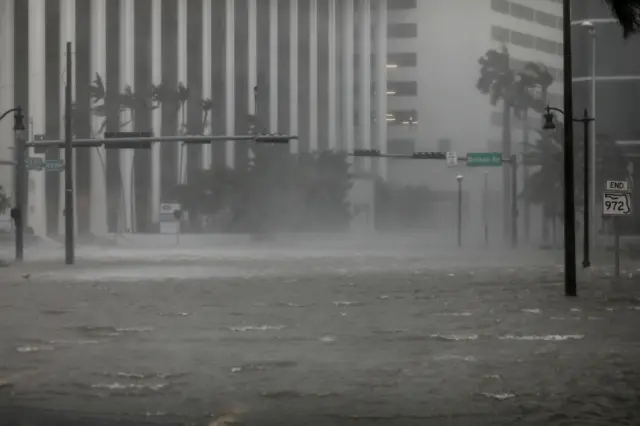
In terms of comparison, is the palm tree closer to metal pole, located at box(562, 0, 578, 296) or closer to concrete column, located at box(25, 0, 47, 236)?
metal pole, located at box(562, 0, 578, 296)

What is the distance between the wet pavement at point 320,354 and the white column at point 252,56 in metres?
79.4

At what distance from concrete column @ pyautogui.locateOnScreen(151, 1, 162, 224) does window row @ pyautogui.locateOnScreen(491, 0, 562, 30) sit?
111 feet

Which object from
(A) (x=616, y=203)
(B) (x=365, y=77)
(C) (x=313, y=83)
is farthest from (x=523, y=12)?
(A) (x=616, y=203)

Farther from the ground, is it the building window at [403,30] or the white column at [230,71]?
the building window at [403,30]

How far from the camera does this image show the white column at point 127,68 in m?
103

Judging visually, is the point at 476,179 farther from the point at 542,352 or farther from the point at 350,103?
the point at 542,352

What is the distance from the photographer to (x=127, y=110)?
10231 centimetres

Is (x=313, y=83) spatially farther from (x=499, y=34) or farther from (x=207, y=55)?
(x=499, y=34)

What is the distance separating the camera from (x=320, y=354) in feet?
47.5

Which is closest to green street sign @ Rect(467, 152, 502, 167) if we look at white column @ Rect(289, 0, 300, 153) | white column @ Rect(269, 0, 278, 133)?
white column @ Rect(269, 0, 278, 133)

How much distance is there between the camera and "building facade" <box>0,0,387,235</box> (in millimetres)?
97688

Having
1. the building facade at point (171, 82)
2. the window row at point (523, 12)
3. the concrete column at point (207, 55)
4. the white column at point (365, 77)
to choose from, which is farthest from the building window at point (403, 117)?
the concrete column at point (207, 55)

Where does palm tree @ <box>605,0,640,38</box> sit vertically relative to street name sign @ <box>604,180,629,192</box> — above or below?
above

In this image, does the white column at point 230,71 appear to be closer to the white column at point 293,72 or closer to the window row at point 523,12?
the white column at point 293,72
